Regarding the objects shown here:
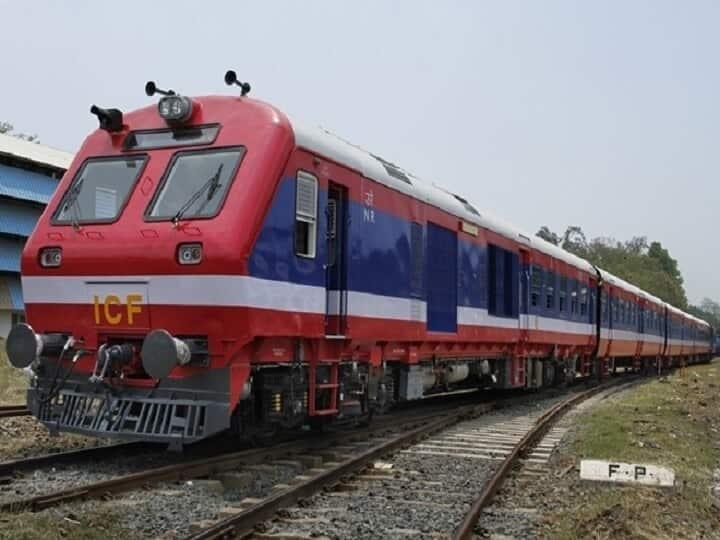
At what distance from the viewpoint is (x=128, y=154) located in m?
8.89

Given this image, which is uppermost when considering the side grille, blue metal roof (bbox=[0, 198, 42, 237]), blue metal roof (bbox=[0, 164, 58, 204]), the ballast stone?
Answer: blue metal roof (bbox=[0, 164, 58, 204])

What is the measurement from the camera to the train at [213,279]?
762 cm

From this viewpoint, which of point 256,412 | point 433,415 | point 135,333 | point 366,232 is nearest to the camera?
point 135,333

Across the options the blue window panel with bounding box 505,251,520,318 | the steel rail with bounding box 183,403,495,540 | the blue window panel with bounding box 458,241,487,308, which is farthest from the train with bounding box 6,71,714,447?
the blue window panel with bounding box 505,251,520,318

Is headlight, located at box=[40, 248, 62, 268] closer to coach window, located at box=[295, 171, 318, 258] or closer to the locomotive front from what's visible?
the locomotive front

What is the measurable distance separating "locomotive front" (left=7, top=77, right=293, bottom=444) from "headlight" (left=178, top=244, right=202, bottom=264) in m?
0.01

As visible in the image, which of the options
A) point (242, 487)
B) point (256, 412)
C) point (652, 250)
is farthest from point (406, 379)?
point (652, 250)

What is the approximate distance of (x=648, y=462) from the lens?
9133 mm

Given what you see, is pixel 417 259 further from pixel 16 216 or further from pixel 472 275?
pixel 16 216

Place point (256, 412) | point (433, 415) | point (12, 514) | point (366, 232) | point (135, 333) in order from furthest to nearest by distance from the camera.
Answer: point (433, 415) < point (366, 232) < point (256, 412) < point (135, 333) < point (12, 514)

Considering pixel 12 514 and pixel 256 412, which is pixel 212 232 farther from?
pixel 12 514

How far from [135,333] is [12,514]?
8.45 ft

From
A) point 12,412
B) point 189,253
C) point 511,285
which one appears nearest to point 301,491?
point 189,253

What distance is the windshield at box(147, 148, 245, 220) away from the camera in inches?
314
